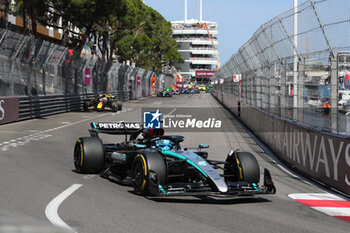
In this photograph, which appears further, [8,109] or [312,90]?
[8,109]

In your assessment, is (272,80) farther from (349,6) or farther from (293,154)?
(349,6)

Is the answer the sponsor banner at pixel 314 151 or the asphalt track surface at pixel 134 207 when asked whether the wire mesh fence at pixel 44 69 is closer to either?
the asphalt track surface at pixel 134 207

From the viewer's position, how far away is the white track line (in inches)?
201

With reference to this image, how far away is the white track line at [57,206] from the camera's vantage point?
16.7ft

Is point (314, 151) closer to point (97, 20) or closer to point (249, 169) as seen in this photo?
point (249, 169)

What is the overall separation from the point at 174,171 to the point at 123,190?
73 centimetres

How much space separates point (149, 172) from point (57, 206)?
3.83 feet

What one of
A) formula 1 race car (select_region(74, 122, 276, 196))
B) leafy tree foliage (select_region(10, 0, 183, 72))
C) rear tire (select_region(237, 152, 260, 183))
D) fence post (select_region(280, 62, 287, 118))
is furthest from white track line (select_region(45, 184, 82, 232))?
leafy tree foliage (select_region(10, 0, 183, 72))

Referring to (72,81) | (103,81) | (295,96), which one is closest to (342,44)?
(295,96)

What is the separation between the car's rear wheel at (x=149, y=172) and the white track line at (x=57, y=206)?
89 cm

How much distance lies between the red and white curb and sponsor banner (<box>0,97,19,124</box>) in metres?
13.9

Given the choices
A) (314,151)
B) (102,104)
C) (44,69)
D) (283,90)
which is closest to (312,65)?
(314,151)

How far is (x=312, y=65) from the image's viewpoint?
9.43m

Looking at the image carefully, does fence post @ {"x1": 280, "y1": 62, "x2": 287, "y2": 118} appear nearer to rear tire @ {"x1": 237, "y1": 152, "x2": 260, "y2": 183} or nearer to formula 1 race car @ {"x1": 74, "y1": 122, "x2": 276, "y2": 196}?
formula 1 race car @ {"x1": 74, "y1": 122, "x2": 276, "y2": 196}
